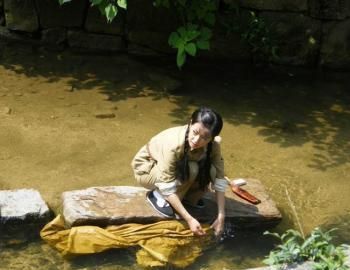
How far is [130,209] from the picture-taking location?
4324mm

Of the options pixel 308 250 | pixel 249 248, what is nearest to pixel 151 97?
pixel 249 248

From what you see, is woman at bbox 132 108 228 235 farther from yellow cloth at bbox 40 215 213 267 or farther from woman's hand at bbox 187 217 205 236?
yellow cloth at bbox 40 215 213 267

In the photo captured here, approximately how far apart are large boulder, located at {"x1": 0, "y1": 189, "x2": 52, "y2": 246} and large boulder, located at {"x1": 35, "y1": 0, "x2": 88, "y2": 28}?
3.17 metres

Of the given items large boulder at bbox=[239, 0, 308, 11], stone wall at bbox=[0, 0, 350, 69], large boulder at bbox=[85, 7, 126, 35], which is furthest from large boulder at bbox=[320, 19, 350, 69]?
large boulder at bbox=[85, 7, 126, 35]

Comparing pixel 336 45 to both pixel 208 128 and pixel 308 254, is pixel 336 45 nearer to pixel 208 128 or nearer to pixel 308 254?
pixel 208 128

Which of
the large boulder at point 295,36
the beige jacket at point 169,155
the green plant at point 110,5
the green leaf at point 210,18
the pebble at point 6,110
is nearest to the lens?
the beige jacket at point 169,155

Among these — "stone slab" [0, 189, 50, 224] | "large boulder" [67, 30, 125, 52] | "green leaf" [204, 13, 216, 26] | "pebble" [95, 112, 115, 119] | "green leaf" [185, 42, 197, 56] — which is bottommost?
"stone slab" [0, 189, 50, 224]

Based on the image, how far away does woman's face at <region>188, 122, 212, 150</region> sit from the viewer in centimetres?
386

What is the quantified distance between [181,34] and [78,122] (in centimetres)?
130

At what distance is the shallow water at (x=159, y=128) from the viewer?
4.64 m

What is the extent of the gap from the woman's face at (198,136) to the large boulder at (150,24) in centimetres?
334

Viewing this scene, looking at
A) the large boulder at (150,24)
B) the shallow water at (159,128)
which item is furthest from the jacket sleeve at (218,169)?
the large boulder at (150,24)

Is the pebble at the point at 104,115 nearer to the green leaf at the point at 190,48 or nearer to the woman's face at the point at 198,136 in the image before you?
the green leaf at the point at 190,48

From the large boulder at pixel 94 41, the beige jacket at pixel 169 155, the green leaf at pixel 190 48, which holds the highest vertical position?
the green leaf at pixel 190 48
